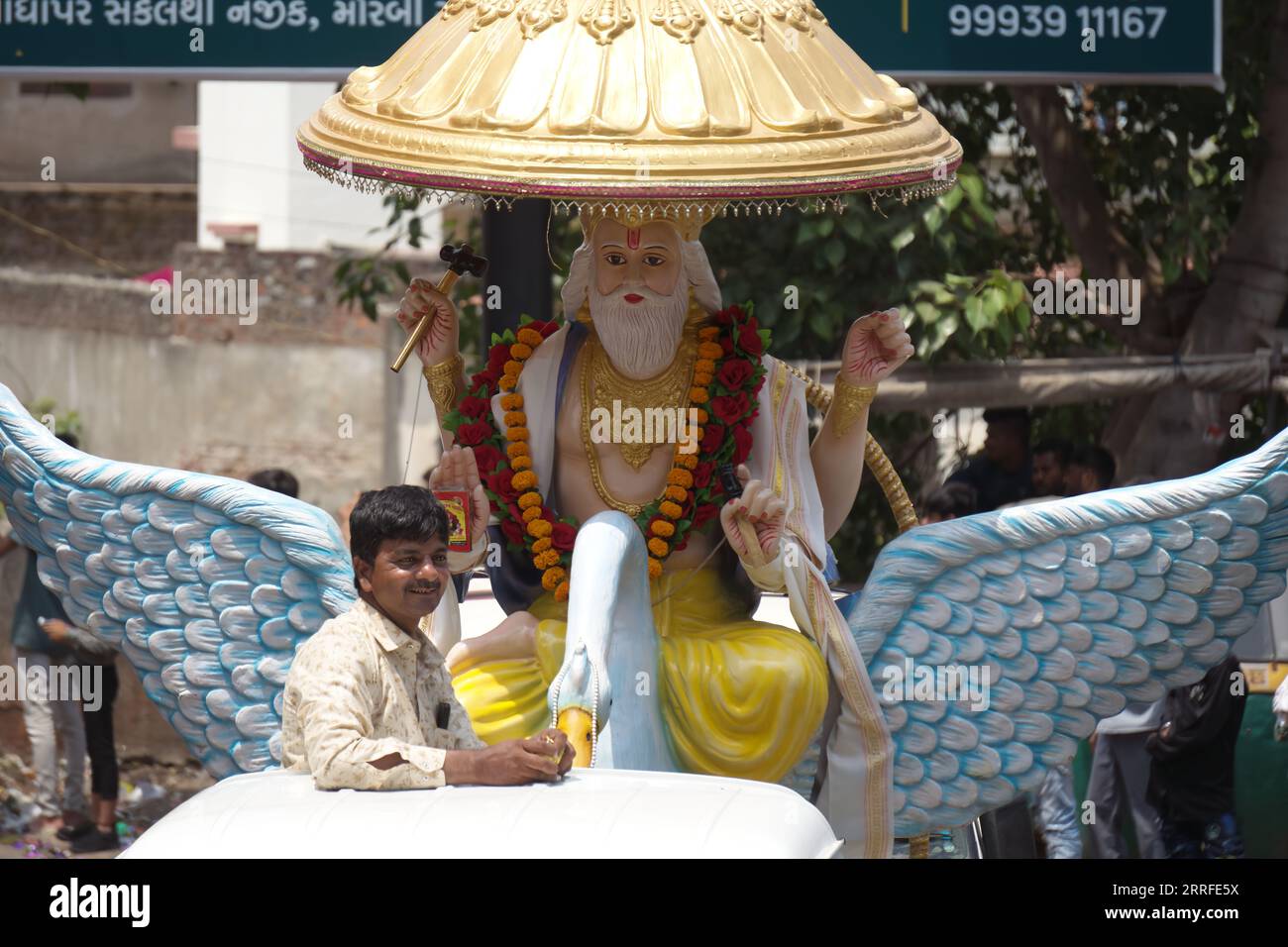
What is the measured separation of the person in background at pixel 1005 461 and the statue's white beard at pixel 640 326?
11.5ft

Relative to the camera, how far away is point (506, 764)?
4.55m

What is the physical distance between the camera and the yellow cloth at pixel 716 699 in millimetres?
5758

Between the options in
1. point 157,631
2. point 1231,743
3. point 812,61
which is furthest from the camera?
point 1231,743

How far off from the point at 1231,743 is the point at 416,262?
34.1 feet

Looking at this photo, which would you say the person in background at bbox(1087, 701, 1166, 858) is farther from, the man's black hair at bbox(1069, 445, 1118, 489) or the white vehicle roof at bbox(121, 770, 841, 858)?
the white vehicle roof at bbox(121, 770, 841, 858)

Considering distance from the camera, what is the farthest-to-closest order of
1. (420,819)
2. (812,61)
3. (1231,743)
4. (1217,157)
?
(1217,157) < (1231,743) < (812,61) < (420,819)

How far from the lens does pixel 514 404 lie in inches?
234

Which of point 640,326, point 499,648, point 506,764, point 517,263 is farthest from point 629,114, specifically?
point 517,263

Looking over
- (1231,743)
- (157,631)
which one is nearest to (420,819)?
(157,631)

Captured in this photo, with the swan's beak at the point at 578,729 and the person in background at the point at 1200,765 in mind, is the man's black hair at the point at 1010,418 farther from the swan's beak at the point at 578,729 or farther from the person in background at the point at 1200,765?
the swan's beak at the point at 578,729

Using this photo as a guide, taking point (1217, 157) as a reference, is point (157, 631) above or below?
below

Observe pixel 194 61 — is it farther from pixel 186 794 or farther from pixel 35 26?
pixel 186 794

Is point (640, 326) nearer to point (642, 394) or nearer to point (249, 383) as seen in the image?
point (642, 394)

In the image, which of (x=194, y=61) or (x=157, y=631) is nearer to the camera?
(x=157, y=631)
